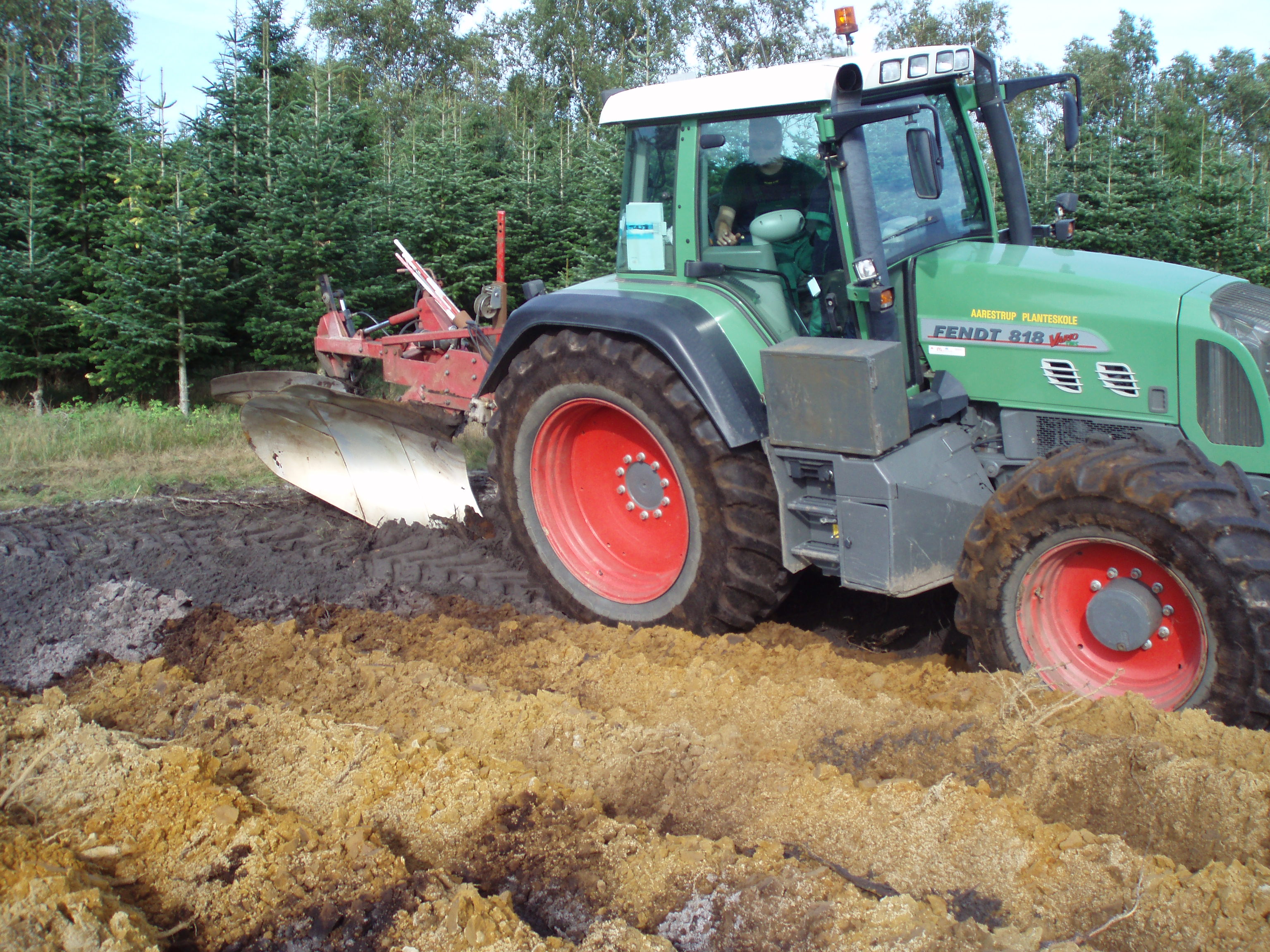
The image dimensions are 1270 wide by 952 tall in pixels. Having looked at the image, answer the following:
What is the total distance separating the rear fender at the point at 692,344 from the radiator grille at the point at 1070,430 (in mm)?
1054

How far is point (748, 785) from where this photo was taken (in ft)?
9.83

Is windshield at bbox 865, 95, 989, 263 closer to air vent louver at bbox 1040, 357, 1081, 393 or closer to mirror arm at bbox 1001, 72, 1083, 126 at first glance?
mirror arm at bbox 1001, 72, 1083, 126

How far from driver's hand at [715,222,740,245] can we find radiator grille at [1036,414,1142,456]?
1.43m

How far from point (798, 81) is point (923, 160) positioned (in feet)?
1.82

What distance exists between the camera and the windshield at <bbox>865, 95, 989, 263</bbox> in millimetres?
3941

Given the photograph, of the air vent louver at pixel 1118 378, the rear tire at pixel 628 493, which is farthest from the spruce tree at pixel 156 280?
the air vent louver at pixel 1118 378

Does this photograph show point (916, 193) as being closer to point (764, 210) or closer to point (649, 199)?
point (764, 210)

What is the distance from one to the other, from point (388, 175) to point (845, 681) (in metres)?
13.4

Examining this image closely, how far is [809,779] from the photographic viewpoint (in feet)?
9.71

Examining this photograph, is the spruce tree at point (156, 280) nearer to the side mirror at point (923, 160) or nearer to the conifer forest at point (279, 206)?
the conifer forest at point (279, 206)

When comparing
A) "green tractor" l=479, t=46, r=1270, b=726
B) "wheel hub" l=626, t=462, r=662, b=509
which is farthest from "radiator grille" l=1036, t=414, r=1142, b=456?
"wheel hub" l=626, t=462, r=662, b=509

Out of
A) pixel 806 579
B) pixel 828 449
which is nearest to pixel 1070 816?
pixel 828 449

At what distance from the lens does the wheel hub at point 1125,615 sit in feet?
10.7

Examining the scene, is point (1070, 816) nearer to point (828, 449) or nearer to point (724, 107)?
point (828, 449)
